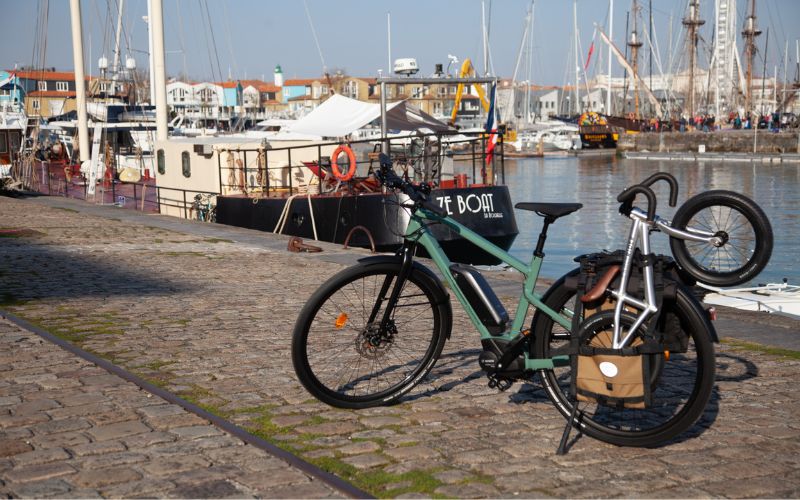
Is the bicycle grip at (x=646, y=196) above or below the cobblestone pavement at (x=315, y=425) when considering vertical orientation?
above

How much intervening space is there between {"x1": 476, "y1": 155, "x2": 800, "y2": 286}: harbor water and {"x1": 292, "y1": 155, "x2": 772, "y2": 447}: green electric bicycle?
53.1 ft

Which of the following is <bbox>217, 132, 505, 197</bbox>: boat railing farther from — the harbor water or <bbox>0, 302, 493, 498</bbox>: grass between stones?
<bbox>0, 302, 493, 498</bbox>: grass between stones

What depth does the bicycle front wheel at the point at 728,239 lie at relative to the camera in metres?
5.25

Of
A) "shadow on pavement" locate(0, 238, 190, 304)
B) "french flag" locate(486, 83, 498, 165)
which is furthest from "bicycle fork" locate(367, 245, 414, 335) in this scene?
"french flag" locate(486, 83, 498, 165)

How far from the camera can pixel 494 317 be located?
5.46 meters

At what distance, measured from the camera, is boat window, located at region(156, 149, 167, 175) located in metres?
27.1

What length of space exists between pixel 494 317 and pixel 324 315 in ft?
3.14

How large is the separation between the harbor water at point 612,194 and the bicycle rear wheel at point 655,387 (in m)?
16.2

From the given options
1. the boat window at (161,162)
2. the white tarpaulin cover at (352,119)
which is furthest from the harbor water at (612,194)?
the boat window at (161,162)

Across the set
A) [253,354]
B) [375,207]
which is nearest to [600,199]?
[375,207]

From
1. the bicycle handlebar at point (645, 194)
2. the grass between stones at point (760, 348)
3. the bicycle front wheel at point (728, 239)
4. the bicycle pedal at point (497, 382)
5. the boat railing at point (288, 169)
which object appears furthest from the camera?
the boat railing at point (288, 169)

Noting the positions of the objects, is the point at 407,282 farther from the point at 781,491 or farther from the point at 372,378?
the point at 781,491

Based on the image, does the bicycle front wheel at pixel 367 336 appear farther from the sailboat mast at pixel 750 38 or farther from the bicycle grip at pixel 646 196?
the sailboat mast at pixel 750 38

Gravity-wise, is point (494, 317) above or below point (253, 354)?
above
